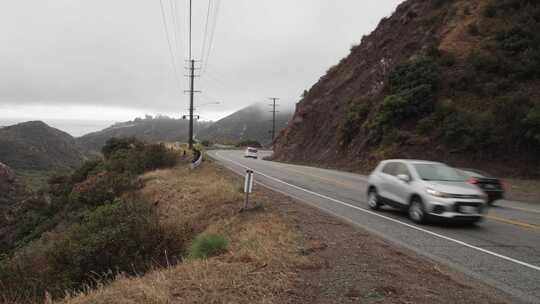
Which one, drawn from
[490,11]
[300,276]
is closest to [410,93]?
[490,11]

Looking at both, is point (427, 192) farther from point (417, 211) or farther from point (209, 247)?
point (209, 247)

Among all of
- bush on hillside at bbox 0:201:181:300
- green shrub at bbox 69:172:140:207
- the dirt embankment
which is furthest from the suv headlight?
green shrub at bbox 69:172:140:207

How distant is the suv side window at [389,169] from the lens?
1162 cm

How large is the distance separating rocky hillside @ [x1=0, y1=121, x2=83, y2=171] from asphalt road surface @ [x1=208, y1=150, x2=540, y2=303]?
122544 millimetres

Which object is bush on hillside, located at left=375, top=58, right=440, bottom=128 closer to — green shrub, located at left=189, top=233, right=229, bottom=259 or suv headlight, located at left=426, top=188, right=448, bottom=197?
suv headlight, located at left=426, top=188, right=448, bottom=197

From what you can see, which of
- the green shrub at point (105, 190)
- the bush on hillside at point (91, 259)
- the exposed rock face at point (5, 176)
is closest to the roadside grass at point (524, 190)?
the bush on hillside at point (91, 259)

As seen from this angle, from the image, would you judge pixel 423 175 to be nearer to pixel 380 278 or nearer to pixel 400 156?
pixel 380 278

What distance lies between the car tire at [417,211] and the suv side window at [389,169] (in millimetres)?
1443

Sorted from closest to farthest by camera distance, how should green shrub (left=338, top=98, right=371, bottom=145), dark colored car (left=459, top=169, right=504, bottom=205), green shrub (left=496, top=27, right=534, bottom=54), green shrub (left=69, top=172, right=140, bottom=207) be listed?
dark colored car (left=459, top=169, right=504, bottom=205)
green shrub (left=69, top=172, right=140, bottom=207)
green shrub (left=496, top=27, right=534, bottom=54)
green shrub (left=338, top=98, right=371, bottom=145)

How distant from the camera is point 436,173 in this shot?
10.6m

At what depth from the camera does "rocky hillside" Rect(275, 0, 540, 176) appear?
21.9m

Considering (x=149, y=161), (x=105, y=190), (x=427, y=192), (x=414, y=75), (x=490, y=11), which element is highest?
(x=490, y=11)

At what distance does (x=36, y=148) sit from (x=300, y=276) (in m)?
158

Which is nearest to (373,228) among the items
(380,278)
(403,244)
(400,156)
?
(403,244)
